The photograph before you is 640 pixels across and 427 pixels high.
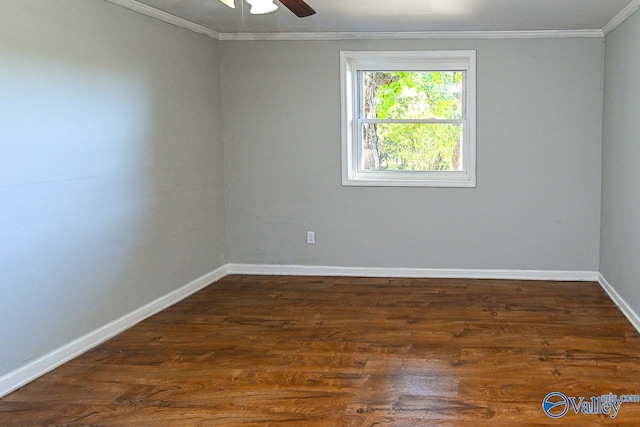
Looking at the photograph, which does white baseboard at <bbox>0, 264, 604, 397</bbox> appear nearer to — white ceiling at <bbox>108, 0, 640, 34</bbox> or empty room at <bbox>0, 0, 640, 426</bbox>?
empty room at <bbox>0, 0, 640, 426</bbox>

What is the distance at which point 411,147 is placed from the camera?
19.2 ft

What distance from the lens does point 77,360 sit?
3.70 metres

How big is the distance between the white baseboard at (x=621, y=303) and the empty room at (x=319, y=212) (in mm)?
29

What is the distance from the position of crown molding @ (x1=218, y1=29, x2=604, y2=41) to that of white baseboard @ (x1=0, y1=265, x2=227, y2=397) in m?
2.13

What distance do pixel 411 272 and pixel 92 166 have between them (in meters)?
2.97

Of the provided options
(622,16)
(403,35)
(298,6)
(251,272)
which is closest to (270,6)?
(298,6)

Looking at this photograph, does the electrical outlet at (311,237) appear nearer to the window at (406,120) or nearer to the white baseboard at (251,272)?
the white baseboard at (251,272)

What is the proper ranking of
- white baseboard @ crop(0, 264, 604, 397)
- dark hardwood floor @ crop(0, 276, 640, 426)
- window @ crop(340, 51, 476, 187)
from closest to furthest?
1. dark hardwood floor @ crop(0, 276, 640, 426)
2. white baseboard @ crop(0, 264, 604, 397)
3. window @ crop(340, 51, 476, 187)

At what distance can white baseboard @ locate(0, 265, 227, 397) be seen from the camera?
10.8 feet

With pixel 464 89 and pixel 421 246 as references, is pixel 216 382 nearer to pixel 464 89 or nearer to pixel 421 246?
pixel 421 246

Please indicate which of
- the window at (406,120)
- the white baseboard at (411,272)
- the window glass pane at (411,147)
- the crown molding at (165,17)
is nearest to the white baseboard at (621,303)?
the white baseboard at (411,272)

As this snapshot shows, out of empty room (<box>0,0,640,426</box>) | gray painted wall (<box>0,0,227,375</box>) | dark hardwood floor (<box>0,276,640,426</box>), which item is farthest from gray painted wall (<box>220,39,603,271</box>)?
dark hardwood floor (<box>0,276,640,426</box>)

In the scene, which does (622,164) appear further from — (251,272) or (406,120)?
(251,272)

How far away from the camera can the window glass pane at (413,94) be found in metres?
5.73
